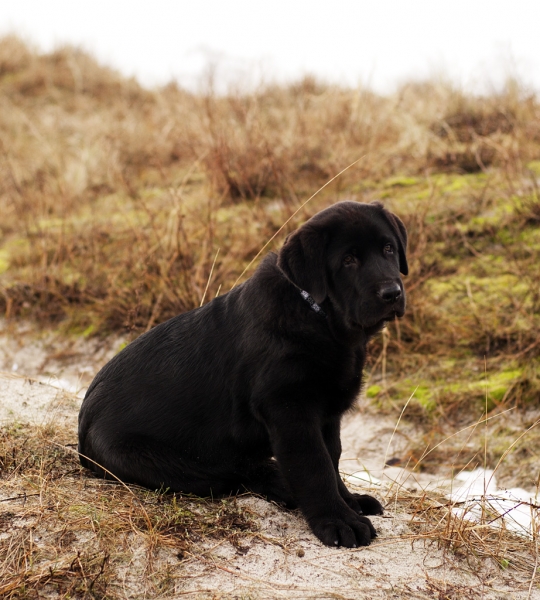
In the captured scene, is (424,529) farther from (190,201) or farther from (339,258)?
(190,201)

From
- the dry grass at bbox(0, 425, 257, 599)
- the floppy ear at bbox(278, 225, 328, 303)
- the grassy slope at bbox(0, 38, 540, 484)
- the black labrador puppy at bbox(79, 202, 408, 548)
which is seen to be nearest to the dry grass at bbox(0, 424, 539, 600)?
the dry grass at bbox(0, 425, 257, 599)

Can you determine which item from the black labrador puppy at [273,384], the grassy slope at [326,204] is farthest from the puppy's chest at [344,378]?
the grassy slope at [326,204]

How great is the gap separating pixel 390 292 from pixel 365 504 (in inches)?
40.5

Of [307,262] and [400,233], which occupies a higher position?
[400,233]

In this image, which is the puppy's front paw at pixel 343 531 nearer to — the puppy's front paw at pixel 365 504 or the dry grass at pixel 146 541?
the dry grass at pixel 146 541

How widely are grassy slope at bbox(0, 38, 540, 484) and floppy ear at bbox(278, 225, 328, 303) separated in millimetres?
1783

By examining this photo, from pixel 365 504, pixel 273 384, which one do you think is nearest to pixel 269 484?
pixel 365 504

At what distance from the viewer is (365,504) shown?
304cm

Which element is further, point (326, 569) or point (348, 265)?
point (348, 265)

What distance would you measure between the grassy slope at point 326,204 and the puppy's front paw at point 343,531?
5.61 ft

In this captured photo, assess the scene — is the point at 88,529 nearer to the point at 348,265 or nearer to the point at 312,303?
the point at 312,303

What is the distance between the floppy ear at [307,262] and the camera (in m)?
2.80

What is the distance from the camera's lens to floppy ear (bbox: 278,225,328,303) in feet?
9.18

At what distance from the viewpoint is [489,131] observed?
802 cm
